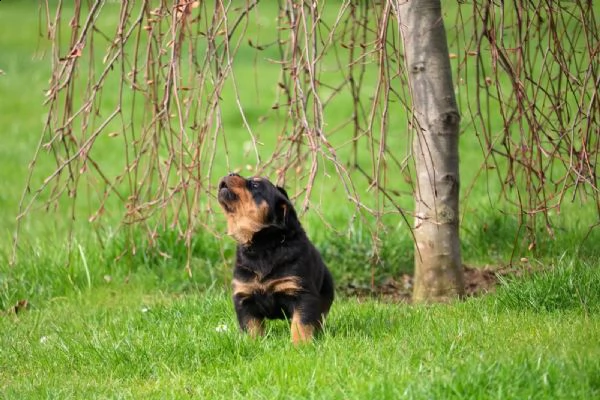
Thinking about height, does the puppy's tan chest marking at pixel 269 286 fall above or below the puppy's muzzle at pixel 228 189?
below

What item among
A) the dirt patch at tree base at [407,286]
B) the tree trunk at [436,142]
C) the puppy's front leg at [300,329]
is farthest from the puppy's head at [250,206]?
the dirt patch at tree base at [407,286]

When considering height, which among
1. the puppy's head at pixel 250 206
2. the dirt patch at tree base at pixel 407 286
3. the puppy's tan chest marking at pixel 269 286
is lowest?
the dirt patch at tree base at pixel 407 286

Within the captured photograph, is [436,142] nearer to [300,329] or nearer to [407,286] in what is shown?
[407,286]

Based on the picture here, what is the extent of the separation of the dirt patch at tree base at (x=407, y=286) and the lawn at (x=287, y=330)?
0.28 ft

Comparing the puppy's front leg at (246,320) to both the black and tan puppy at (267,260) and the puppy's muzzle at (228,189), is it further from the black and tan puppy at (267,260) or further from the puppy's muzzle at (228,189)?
the puppy's muzzle at (228,189)

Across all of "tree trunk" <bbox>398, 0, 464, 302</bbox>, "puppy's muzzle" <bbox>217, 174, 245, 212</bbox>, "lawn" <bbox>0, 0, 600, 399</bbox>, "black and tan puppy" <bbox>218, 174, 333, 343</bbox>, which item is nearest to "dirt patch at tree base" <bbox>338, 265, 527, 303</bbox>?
"lawn" <bbox>0, 0, 600, 399</bbox>

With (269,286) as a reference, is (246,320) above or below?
below

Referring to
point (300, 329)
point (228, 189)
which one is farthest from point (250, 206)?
point (300, 329)

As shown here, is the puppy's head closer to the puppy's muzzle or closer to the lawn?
the puppy's muzzle

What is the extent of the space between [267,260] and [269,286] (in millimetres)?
138

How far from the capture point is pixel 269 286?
440cm

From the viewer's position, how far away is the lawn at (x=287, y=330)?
347 centimetres

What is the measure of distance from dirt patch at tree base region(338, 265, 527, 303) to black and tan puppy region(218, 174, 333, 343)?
3.94 ft

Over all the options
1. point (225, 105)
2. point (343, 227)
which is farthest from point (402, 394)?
point (225, 105)
